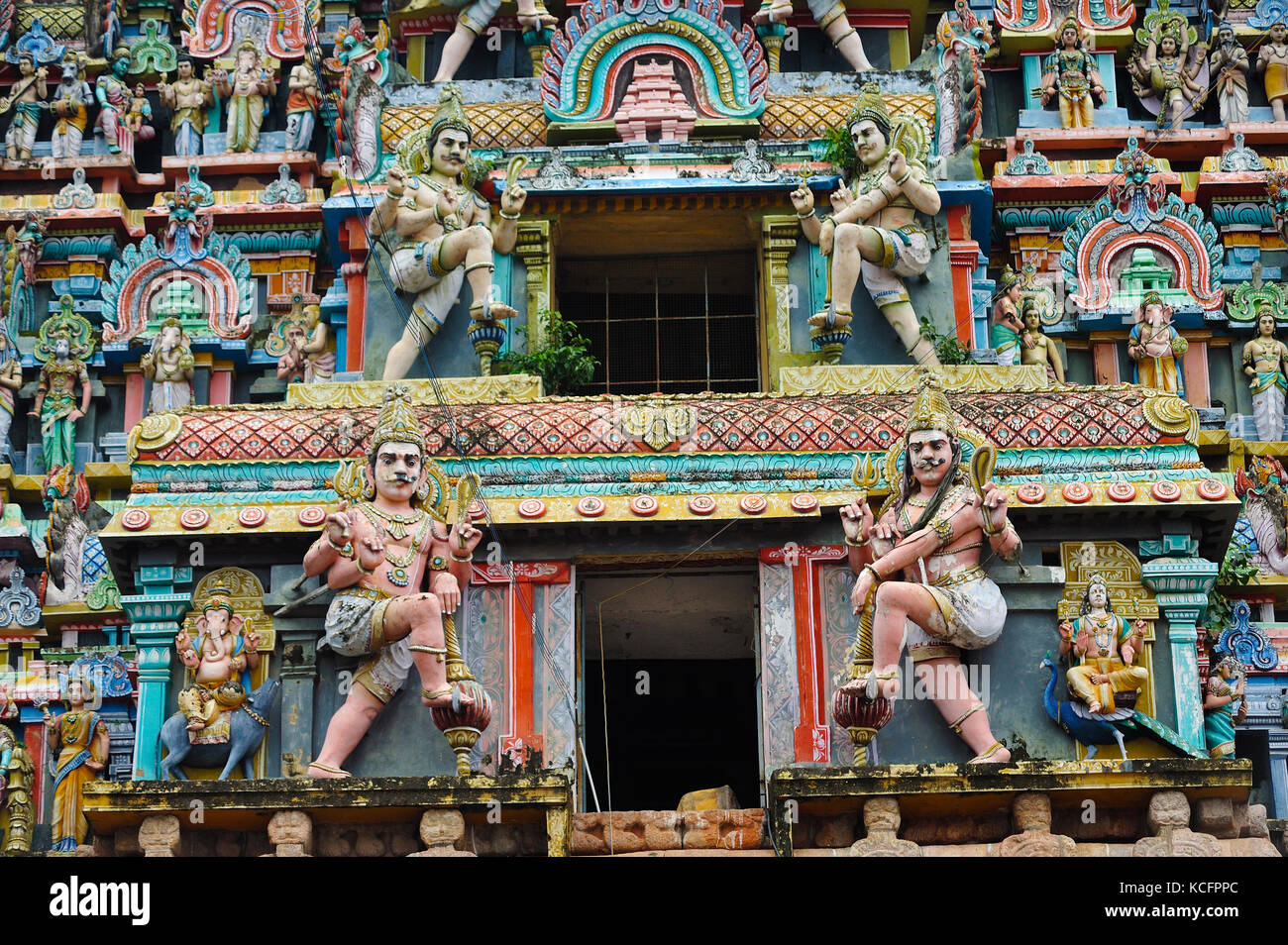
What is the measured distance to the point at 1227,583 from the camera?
997 inches

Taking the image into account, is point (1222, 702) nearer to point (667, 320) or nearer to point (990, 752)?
point (990, 752)

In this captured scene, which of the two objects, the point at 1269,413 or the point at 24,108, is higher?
the point at 24,108

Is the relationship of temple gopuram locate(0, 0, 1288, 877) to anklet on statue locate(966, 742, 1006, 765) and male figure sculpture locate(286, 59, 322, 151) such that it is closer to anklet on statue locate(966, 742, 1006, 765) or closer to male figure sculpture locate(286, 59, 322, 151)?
male figure sculpture locate(286, 59, 322, 151)

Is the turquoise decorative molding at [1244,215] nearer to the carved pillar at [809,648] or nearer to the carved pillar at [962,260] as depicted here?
the carved pillar at [962,260]

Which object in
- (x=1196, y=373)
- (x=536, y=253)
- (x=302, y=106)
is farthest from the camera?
(x=302, y=106)

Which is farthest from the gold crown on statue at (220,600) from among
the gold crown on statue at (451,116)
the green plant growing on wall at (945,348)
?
the green plant growing on wall at (945,348)

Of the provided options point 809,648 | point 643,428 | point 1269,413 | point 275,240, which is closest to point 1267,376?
point 1269,413

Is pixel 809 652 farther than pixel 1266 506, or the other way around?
pixel 1266 506

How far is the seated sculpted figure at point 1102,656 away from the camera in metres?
21.6

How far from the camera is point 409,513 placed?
21891 mm

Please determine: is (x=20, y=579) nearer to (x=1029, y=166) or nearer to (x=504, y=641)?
(x=504, y=641)

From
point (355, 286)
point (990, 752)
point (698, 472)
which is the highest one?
point (355, 286)

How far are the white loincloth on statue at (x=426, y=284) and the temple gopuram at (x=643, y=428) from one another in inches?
2.5

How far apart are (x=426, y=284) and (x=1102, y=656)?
24.2 ft
